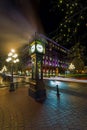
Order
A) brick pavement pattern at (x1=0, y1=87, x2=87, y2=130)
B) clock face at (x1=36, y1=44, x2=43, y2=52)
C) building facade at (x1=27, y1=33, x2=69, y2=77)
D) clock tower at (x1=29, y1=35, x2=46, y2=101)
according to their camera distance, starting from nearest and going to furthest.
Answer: brick pavement pattern at (x1=0, y1=87, x2=87, y2=130), clock tower at (x1=29, y1=35, x2=46, y2=101), clock face at (x1=36, y1=44, x2=43, y2=52), building facade at (x1=27, y1=33, x2=69, y2=77)

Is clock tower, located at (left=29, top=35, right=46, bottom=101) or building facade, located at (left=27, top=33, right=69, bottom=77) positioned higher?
building facade, located at (left=27, top=33, right=69, bottom=77)

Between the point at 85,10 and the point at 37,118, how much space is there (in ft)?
16.0

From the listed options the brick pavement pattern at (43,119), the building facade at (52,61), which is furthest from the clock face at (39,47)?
the building facade at (52,61)

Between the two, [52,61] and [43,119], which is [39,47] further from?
[52,61]

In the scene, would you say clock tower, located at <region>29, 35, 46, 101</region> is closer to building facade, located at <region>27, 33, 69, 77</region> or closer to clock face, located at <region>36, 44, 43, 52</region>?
clock face, located at <region>36, 44, 43, 52</region>

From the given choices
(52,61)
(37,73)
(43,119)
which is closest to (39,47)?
(37,73)

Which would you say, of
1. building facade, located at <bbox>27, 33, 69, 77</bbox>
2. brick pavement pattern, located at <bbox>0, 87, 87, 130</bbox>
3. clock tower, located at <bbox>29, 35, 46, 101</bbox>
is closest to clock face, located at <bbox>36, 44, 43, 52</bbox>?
clock tower, located at <bbox>29, 35, 46, 101</bbox>

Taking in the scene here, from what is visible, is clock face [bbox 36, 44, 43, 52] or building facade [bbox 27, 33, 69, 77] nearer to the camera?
clock face [bbox 36, 44, 43, 52]

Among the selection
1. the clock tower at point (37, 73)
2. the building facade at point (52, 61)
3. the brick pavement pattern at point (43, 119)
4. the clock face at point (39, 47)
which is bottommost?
the brick pavement pattern at point (43, 119)

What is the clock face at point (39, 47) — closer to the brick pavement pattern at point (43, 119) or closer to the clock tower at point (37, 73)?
the clock tower at point (37, 73)

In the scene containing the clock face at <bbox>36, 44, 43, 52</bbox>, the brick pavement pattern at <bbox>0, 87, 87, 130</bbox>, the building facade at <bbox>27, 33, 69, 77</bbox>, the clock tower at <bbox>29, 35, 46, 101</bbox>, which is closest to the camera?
the brick pavement pattern at <bbox>0, 87, 87, 130</bbox>

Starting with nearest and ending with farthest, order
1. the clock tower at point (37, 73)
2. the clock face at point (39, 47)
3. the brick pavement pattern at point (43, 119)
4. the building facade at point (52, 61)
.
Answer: the brick pavement pattern at point (43, 119) → the clock tower at point (37, 73) → the clock face at point (39, 47) → the building facade at point (52, 61)

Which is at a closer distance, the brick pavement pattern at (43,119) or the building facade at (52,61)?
the brick pavement pattern at (43,119)

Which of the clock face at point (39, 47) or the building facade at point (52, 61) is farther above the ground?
the building facade at point (52, 61)
